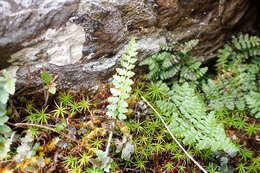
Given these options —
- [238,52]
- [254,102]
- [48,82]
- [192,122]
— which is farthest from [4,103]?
[238,52]

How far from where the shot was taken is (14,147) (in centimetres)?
260

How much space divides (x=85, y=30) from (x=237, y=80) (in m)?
2.57

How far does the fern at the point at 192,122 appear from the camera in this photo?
2.64m

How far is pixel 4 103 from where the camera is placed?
237 cm

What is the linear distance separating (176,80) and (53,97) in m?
1.90

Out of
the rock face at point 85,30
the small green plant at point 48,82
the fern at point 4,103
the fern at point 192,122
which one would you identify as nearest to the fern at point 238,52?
Result: the rock face at point 85,30

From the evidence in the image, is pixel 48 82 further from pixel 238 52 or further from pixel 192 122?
pixel 238 52

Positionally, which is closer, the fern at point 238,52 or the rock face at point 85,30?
the rock face at point 85,30

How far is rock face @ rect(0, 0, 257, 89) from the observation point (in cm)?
245

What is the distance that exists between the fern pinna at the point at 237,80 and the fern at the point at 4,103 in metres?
2.74

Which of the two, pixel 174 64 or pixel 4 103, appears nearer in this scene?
pixel 4 103

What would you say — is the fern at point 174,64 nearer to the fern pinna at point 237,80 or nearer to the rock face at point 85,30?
the rock face at point 85,30

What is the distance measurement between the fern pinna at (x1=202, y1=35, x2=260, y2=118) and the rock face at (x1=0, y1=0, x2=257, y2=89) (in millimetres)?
643

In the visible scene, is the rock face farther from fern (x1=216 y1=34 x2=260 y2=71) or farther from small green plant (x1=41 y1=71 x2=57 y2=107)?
fern (x1=216 y1=34 x2=260 y2=71)
